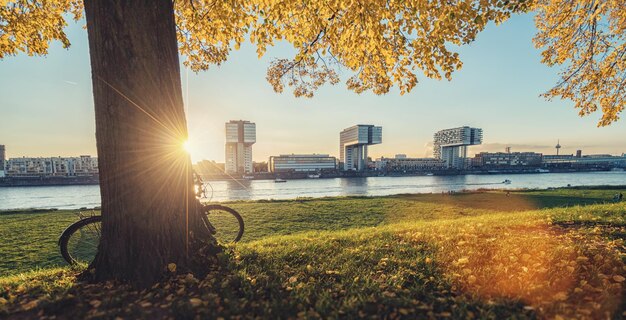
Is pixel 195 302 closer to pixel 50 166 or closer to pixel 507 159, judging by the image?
pixel 50 166

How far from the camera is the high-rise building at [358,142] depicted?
151 m

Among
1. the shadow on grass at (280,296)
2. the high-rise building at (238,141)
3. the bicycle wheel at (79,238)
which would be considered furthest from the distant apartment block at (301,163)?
the shadow on grass at (280,296)

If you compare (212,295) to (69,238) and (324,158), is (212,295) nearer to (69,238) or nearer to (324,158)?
(69,238)

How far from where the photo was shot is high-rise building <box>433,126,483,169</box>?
17238cm

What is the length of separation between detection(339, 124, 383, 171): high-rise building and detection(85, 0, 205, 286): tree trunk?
151 metres

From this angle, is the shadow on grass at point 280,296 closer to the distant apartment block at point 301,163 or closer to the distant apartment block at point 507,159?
the distant apartment block at point 301,163

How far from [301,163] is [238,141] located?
126 ft

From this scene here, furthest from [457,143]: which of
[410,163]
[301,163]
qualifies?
[301,163]

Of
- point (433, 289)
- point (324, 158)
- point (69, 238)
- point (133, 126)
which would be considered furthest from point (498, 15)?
point (324, 158)

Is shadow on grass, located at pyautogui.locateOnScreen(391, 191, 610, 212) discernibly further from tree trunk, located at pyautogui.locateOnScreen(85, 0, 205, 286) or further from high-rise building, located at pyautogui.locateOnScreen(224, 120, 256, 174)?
high-rise building, located at pyautogui.locateOnScreen(224, 120, 256, 174)

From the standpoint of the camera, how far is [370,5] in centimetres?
407

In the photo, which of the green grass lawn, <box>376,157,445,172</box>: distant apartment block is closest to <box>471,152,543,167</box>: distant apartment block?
<box>376,157,445,172</box>: distant apartment block

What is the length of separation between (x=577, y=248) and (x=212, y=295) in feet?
15.7

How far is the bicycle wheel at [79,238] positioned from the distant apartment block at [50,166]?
527ft
